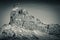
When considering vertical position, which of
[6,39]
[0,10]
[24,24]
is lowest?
[6,39]

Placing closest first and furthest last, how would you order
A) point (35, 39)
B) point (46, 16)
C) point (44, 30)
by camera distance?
point (35, 39) → point (44, 30) → point (46, 16)

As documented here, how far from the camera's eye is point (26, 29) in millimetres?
1764

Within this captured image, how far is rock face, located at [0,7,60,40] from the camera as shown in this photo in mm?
1645

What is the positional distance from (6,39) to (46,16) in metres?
0.89

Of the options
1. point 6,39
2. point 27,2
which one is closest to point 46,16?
point 27,2

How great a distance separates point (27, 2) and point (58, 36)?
2.91ft

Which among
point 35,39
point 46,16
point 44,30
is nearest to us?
point 35,39

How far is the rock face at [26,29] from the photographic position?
1645 millimetres

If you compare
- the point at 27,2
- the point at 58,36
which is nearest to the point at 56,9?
the point at 27,2

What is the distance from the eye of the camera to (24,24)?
1.80 meters

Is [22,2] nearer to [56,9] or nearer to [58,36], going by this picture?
[56,9]

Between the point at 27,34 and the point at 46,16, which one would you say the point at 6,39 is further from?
the point at 46,16

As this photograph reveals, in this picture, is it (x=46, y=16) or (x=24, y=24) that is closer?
(x=24, y=24)

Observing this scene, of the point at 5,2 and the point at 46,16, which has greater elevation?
the point at 5,2
